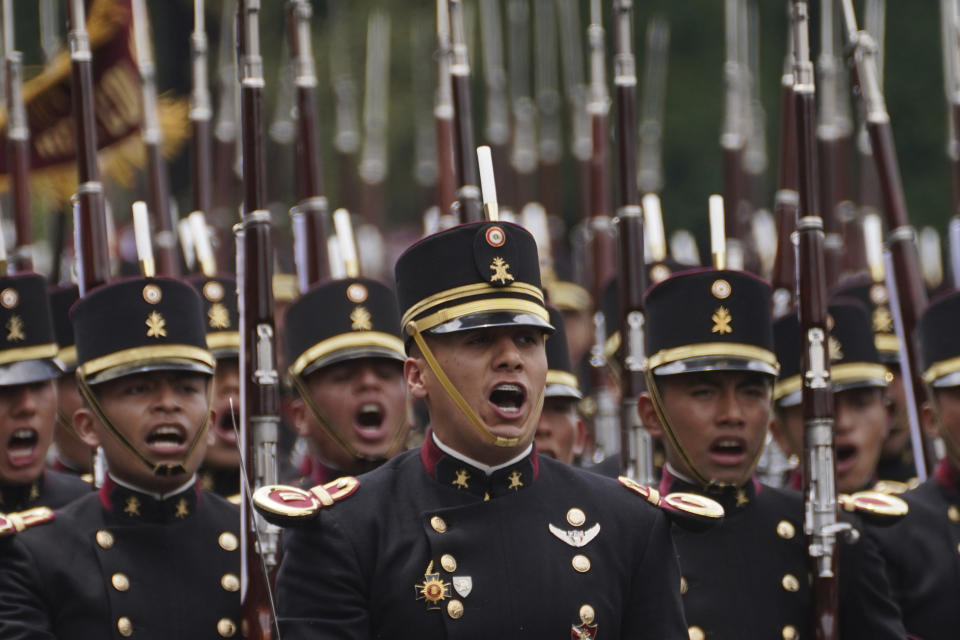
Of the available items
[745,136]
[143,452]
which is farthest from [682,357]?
[745,136]

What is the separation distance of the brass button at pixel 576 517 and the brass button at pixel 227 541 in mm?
1950

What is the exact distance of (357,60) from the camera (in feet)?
85.5

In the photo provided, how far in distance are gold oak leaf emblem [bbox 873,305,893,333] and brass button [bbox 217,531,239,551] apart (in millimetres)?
4489

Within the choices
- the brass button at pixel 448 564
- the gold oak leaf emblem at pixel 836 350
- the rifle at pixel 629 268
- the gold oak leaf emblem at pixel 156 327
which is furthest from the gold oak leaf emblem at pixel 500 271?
the gold oak leaf emblem at pixel 836 350

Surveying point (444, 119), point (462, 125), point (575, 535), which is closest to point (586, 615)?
point (575, 535)

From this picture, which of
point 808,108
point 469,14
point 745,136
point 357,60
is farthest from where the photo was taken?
point 357,60

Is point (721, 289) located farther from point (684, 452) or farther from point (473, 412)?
point (473, 412)

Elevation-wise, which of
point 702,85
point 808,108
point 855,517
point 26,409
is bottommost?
point 855,517

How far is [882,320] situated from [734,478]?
3707 mm

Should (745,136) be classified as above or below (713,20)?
below

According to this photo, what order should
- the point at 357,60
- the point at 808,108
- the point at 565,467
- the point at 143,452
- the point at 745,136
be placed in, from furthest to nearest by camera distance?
the point at 357,60, the point at 745,136, the point at 808,108, the point at 143,452, the point at 565,467

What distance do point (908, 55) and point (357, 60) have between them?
817 centimetres

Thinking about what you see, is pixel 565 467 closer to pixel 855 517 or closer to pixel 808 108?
pixel 855 517

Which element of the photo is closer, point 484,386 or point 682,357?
point 484,386
